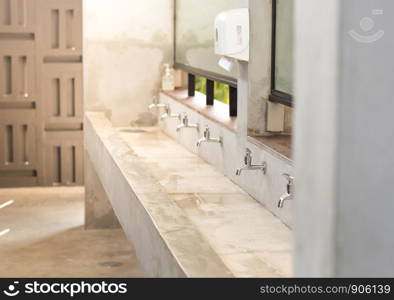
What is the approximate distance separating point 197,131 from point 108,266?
147 cm

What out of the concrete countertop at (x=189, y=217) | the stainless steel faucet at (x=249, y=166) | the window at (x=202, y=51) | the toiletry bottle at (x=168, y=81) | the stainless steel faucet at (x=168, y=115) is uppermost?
the window at (x=202, y=51)

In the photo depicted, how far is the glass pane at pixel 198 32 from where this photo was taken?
5.38 m

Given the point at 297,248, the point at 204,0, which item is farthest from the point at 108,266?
the point at 297,248

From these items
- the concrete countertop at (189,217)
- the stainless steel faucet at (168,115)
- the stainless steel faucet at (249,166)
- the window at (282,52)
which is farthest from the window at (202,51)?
the stainless steel faucet at (249,166)

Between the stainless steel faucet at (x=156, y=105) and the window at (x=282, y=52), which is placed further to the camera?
the stainless steel faucet at (x=156, y=105)

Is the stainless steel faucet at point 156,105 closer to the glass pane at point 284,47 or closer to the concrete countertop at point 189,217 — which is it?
the concrete countertop at point 189,217

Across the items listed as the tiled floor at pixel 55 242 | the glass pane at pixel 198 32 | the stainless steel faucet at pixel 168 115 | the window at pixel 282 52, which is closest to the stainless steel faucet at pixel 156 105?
the stainless steel faucet at pixel 168 115

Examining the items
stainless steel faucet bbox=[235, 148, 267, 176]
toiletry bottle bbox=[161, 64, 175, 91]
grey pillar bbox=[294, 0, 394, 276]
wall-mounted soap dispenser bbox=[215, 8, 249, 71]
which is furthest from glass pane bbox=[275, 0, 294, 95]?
toiletry bottle bbox=[161, 64, 175, 91]

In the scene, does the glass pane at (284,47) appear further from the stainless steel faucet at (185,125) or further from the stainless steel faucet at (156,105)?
the stainless steel faucet at (156,105)

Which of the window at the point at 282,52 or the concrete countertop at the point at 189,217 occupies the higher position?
the window at the point at 282,52

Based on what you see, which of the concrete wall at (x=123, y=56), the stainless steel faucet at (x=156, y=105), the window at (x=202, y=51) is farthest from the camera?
the concrete wall at (x=123, y=56)

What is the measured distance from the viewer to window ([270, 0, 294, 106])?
13.0ft

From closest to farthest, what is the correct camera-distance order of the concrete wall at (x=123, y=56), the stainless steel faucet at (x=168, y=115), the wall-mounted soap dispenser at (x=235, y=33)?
1. the wall-mounted soap dispenser at (x=235, y=33)
2. the stainless steel faucet at (x=168, y=115)
3. the concrete wall at (x=123, y=56)

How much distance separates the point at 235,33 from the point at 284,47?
0.96ft
